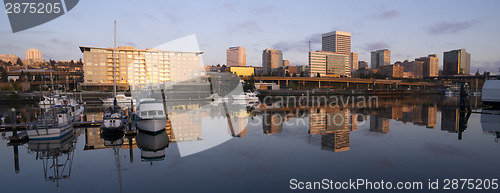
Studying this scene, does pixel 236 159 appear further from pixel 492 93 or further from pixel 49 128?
pixel 492 93

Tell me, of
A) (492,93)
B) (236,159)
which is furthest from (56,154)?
(492,93)

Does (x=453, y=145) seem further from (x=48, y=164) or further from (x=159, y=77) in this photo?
(x=159, y=77)

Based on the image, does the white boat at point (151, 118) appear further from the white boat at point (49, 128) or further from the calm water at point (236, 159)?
the white boat at point (49, 128)

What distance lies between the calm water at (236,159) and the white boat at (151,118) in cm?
94

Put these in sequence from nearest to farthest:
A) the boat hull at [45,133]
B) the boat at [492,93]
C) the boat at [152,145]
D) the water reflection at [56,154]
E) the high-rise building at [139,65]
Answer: the water reflection at [56,154] < the boat at [152,145] < the boat hull at [45,133] < the boat at [492,93] < the high-rise building at [139,65]

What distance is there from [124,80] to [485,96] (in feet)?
385

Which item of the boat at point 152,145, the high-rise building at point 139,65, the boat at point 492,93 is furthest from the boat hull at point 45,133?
the high-rise building at point 139,65

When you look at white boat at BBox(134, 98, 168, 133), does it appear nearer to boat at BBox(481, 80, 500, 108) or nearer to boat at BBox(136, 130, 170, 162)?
boat at BBox(136, 130, 170, 162)

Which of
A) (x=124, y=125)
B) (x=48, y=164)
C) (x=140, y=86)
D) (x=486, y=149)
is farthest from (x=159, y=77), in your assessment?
(x=486, y=149)

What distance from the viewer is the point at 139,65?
401 ft

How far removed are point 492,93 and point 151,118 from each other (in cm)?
5979

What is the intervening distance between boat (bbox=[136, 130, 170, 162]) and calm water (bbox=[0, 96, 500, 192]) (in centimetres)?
7

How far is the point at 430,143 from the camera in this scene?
2298cm

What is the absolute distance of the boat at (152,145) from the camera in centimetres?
1867
